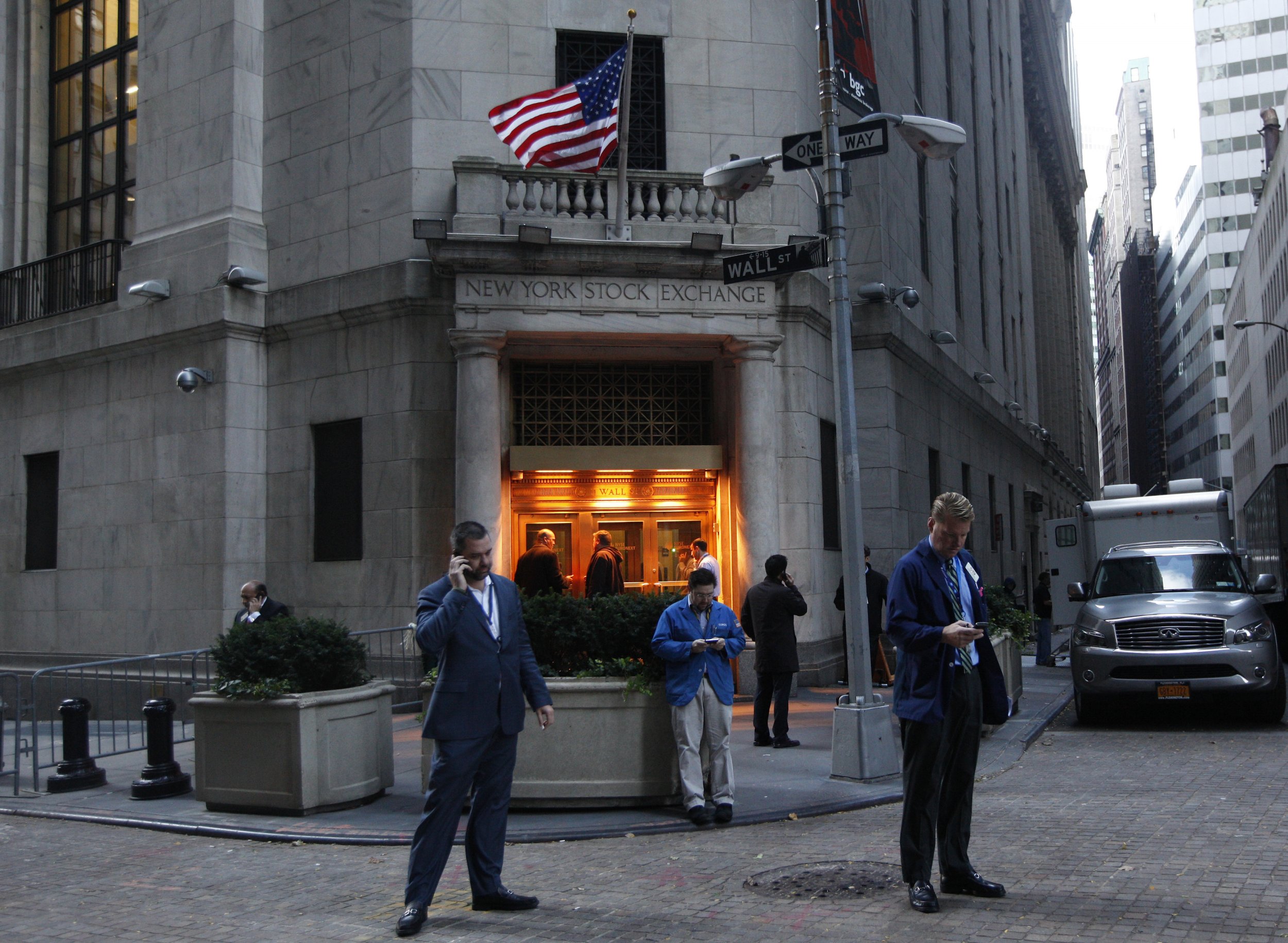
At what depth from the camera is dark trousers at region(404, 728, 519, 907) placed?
6.05 m

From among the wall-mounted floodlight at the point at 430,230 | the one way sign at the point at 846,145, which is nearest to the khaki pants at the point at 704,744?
the one way sign at the point at 846,145

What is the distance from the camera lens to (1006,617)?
45.8 feet

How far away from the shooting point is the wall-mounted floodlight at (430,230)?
52.2ft

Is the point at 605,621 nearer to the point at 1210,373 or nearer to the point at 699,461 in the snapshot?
the point at 699,461

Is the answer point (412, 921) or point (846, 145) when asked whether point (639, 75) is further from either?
point (412, 921)

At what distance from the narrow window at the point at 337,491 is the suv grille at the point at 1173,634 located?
401 inches

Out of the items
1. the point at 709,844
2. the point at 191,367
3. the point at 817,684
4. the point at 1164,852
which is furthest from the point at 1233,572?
the point at 191,367

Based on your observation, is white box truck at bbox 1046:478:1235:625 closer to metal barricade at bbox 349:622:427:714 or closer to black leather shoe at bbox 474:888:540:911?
metal barricade at bbox 349:622:427:714

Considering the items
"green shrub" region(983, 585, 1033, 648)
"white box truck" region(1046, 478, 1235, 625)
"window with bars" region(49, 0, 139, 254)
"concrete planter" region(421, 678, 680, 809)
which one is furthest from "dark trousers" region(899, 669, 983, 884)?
"window with bars" region(49, 0, 139, 254)

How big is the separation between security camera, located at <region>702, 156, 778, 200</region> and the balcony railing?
1249cm

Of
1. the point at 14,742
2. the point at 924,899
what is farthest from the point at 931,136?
the point at 14,742

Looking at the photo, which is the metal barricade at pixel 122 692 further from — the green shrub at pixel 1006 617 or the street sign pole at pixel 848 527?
the green shrub at pixel 1006 617

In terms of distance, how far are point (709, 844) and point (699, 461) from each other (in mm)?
9697

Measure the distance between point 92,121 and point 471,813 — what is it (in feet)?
65.8
